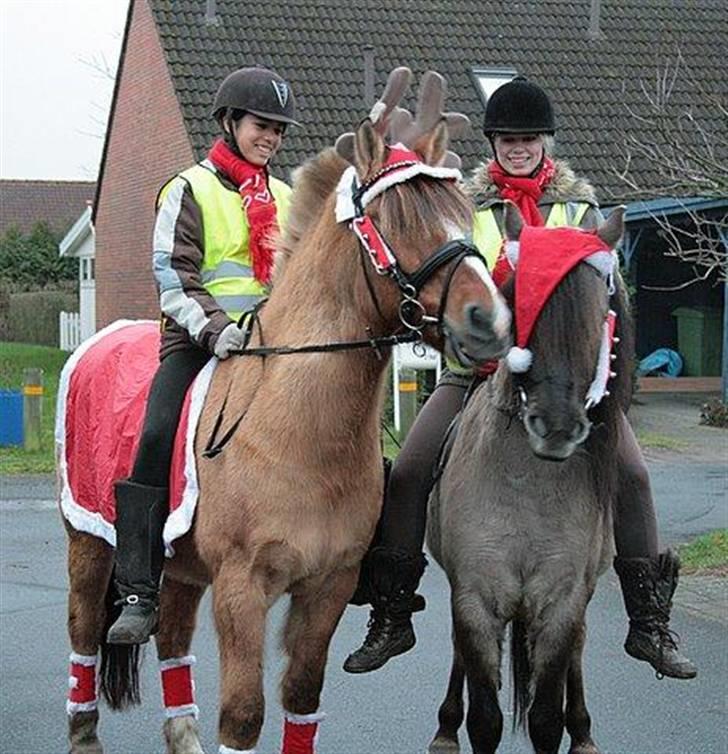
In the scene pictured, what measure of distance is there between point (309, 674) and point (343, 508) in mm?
690

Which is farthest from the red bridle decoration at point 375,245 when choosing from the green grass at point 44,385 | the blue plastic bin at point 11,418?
the blue plastic bin at point 11,418

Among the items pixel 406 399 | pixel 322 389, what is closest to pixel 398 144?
pixel 322 389

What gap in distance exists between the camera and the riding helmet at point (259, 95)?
504cm

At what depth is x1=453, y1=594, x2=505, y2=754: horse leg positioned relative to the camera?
4738 millimetres

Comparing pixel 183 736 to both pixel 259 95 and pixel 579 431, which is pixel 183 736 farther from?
pixel 259 95

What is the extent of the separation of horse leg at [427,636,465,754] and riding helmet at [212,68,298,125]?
7.50ft

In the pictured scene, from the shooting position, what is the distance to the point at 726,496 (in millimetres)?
13609

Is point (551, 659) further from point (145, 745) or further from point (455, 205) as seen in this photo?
point (145, 745)

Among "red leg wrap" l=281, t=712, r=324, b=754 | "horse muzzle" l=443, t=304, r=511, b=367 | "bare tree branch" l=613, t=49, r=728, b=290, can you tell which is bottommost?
"red leg wrap" l=281, t=712, r=324, b=754

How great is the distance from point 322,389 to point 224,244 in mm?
889

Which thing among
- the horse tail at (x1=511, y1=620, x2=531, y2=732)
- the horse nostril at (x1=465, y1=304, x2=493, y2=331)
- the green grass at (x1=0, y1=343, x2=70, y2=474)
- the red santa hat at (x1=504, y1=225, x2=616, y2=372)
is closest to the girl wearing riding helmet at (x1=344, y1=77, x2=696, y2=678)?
the horse tail at (x1=511, y1=620, x2=531, y2=732)

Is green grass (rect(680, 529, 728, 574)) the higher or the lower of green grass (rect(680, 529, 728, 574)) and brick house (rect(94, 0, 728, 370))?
the lower

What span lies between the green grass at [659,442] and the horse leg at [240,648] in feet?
42.7

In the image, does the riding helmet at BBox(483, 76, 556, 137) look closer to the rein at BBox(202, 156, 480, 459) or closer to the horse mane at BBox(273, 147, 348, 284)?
the horse mane at BBox(273, 147, 348, 284)
